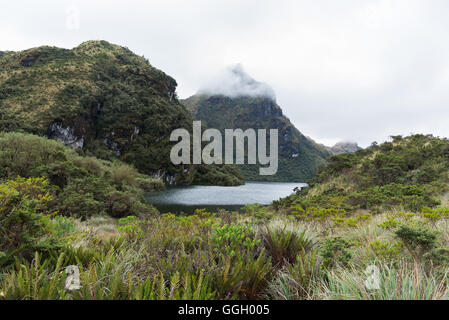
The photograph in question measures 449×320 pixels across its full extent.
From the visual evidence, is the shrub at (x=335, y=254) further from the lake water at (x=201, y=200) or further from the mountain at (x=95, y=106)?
the mountain at (x=95, y=106)

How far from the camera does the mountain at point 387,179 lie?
9.14m

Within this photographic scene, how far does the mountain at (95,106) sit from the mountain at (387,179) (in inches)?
2642

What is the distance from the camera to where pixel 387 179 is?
48.4 feet

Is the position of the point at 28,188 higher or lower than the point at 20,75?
lower

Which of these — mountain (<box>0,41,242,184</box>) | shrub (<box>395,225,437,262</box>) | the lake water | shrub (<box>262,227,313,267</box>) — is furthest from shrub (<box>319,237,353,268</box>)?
mountain (<box>0,41,242,184</box>)

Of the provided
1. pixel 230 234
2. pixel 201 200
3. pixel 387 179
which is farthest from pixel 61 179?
pixel 201 200

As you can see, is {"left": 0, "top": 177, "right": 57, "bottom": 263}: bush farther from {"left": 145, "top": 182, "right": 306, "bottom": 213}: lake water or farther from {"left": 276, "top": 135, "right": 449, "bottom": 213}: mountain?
{"left": 145, "top": 182, "right": 306, "bottom": 213}: lake water

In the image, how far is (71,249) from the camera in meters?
2.83

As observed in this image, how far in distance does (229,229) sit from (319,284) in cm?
122

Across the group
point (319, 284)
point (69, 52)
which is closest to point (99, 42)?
point (69, 52)

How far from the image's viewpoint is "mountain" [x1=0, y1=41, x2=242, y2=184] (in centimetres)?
6372

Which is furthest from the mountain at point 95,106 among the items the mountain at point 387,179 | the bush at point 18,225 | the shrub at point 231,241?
the shrub at point 231,241

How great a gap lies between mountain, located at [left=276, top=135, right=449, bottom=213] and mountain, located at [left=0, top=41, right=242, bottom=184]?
6710cm
